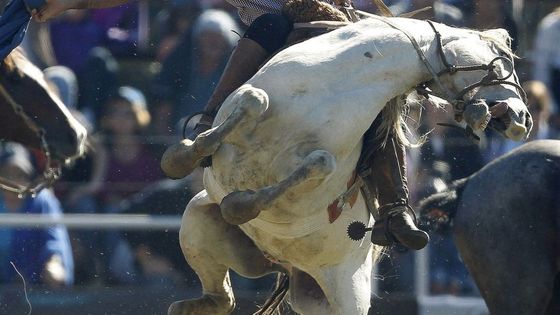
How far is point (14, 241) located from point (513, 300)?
124 inches

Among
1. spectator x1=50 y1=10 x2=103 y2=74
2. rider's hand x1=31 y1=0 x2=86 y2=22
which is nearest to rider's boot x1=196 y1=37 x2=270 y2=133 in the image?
rider's hand x1=31 y1=0 x2=86 y2=22

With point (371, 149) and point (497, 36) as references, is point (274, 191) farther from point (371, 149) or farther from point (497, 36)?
point (497, 36)

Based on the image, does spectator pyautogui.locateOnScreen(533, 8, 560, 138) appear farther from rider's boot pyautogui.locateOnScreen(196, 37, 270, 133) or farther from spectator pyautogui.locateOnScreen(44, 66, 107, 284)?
rider's boot pyautogui.locateOnScreen(196, 37, 270, 133)

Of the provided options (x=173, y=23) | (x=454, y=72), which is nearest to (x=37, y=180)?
(x=454, y=72)

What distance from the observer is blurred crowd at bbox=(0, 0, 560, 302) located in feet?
30.4

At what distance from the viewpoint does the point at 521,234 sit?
24.2 feet

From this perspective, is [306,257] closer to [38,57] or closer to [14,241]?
[14,241]

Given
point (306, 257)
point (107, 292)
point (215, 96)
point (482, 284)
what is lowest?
point (107, 292)

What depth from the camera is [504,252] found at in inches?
291

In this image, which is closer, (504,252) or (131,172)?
(504,252)

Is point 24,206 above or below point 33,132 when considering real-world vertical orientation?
below

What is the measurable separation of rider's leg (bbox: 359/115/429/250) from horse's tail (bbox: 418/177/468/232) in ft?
3.48

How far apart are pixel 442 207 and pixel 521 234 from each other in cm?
43

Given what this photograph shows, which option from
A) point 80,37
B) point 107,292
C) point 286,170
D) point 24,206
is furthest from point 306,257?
point 80,37
